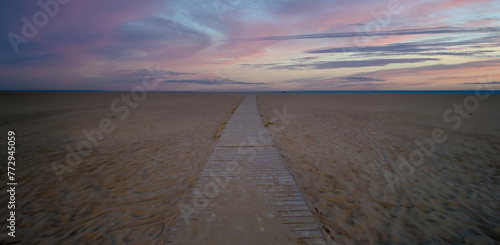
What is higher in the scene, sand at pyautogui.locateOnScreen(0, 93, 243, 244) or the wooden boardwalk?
the wooden boardwalk

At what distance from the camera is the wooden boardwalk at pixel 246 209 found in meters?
2.98

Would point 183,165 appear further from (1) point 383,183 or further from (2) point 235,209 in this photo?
(1) point 383,183

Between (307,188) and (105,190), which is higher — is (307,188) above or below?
above

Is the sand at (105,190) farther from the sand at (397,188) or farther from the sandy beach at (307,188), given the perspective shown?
the sand at (397,188)

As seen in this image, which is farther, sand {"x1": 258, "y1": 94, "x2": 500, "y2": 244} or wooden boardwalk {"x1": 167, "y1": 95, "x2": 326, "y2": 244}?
sand {"x1": 258, "y1": 94, "x2": 500, "y2": 244}

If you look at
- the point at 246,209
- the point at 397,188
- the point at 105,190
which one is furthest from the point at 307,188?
the point at 105,190

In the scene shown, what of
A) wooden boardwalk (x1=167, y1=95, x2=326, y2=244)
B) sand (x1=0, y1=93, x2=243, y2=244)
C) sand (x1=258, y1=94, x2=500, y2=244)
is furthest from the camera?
sand (x1=258, y1=94, x2=500, y2=244)

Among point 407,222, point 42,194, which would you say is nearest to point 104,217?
point 42,194

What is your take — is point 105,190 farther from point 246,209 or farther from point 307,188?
point 307,188

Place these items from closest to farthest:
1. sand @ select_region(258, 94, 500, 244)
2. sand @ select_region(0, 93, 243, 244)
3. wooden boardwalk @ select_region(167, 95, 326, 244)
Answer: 1. wooden boardwalk @ select_region(167, 95, 326, 244)
2. sand @ select_region(0, 93, 243, 244)
3. sand @ select_region(258, 94, 500, 244)

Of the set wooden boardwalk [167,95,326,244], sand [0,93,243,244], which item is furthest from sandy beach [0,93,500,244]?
wooden boardwalk [167,95,326,244]

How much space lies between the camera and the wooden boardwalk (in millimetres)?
2980

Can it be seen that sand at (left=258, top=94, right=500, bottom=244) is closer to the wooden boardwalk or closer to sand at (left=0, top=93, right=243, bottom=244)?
the wooden boardwalk

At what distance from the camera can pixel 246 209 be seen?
3578 mm
